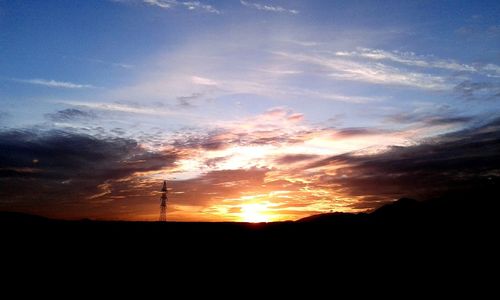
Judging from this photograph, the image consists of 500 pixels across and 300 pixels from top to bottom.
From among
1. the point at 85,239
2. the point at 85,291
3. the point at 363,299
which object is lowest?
the point at 363,299

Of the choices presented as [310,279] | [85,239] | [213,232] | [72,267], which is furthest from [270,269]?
[85,239]

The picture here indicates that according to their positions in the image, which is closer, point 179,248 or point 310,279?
point 310,279

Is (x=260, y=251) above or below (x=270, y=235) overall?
below

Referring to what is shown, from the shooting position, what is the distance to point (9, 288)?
15.7 m

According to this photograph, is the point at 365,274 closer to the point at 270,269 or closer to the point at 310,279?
the point at 310,279

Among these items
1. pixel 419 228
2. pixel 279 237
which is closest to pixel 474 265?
pixel 419 228

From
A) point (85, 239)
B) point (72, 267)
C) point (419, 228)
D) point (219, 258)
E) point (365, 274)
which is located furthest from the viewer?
point (419, 228)

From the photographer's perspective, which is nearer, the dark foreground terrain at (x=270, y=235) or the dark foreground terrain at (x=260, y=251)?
the dark foreground terrain at (x=260, y=251)

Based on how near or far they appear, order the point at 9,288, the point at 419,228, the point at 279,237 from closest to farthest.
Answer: the point at 9,288, the point at 279,237, the point at 419,228

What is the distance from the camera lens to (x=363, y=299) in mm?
16938

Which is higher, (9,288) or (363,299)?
(9,288)

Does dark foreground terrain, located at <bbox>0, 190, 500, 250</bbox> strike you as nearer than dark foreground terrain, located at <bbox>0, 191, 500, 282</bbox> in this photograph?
No

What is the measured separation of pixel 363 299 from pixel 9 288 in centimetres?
1587

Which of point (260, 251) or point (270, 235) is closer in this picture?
point (260, 251)
